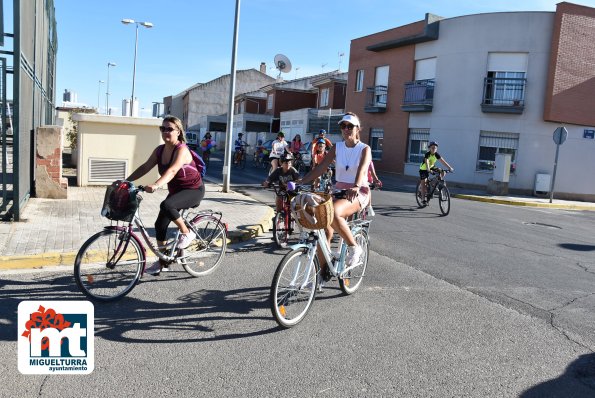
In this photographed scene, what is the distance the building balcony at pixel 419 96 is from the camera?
2609 cm

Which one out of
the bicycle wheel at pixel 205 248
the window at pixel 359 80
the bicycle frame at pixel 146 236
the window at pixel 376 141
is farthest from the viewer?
the window at pixel 359 80

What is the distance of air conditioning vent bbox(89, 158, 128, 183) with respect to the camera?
12.7 meters

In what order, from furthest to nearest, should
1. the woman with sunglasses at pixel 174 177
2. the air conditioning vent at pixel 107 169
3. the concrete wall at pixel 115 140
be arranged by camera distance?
the air conditioning vent at pixel 107 169, the concrete wall at pixel 115 140, the woman with sunglasses at pixel 174 177

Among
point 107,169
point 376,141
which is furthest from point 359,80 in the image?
point 107,169

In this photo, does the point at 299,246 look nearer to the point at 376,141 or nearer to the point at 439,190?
the point at 439,190

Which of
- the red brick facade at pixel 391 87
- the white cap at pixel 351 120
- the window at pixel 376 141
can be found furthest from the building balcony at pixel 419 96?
the white cap at pixel 351 120

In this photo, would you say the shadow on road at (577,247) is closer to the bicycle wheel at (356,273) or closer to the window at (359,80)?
the bicycle wheel at (356,273)

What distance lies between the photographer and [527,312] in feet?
17.5

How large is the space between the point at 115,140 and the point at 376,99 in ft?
66.8

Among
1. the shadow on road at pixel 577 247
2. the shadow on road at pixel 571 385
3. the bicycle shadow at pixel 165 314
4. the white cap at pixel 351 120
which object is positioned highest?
the white cap at pixel 351 120

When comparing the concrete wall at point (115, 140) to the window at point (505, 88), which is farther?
the window at point (505, 88)

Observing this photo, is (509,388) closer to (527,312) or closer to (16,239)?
(527,312)

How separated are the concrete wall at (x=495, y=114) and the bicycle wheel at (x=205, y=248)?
1977 centimetres

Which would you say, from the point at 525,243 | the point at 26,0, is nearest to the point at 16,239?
the point at 26,0
